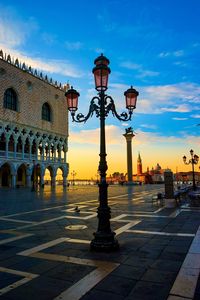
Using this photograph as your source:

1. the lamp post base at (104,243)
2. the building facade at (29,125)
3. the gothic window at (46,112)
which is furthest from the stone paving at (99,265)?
the gothic window at (46,112)

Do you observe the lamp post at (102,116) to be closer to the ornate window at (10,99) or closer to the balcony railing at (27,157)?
the balcony railing at (27,157)

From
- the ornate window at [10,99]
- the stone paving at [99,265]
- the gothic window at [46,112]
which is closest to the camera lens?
the stone paving at [99,265]

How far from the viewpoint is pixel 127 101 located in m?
7.36

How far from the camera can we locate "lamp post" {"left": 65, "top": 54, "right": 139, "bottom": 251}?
19.8 feet

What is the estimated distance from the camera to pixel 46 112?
62.1m

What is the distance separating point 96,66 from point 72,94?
3.52 feet

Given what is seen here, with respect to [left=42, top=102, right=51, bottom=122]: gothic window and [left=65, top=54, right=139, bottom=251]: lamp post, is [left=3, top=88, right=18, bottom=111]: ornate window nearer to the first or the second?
[left=42, top=102, right=51, bottom=122]: gothic window

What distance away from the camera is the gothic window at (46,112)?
201ft

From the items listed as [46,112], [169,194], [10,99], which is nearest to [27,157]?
[10,99]

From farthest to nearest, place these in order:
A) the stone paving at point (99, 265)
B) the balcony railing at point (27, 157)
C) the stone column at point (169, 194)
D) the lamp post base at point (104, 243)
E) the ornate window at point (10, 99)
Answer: the ornate window at point (10, 99)
the balcony railing at point (27, 157)
the stone column at point (169, 194)
the lamp post base at point (104, 243)
the stone paving at point (99, 265)

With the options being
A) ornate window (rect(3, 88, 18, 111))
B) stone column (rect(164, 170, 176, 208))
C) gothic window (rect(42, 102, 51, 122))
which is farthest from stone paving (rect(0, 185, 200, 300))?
gothic window (rect(42, 102, 51, 122))

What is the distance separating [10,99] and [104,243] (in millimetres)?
50338

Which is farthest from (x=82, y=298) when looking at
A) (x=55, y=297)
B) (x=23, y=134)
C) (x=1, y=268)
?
(x=23, y=134)

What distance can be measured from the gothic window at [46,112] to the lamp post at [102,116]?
182 ft
